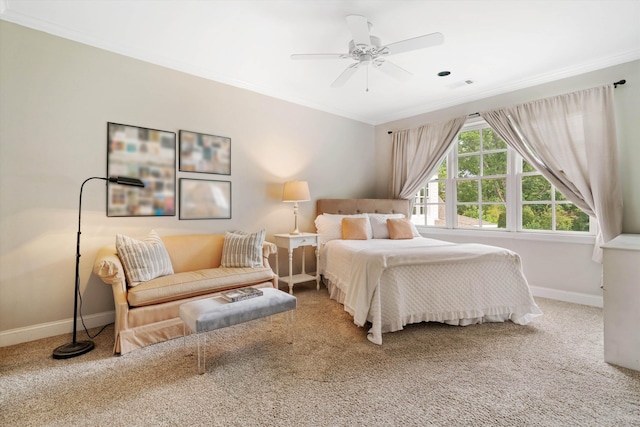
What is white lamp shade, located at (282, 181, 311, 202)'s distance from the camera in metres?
3.87

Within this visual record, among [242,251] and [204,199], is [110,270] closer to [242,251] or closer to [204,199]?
[242,251]

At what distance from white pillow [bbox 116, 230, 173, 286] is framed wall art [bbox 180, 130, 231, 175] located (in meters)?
1.03

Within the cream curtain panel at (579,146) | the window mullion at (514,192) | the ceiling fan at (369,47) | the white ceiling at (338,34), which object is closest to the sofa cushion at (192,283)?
the ceiling fan at (369,47)

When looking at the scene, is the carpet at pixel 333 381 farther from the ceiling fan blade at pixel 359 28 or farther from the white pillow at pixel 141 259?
the ceiling fan blade at pixel 359 28

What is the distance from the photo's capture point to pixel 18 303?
2.47m

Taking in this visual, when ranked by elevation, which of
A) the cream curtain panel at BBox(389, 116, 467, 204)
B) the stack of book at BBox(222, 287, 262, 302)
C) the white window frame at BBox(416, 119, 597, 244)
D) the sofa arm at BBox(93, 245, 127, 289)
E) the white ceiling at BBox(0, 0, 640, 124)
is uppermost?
the white ceiling at BBox(0, 0, 640, 124)

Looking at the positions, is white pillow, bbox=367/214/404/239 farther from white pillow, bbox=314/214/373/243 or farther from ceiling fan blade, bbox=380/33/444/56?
ceiling fan blade, bbox=380/33/444/56

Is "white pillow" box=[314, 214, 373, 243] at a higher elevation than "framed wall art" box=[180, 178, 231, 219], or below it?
below

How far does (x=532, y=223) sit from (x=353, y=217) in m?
2.31

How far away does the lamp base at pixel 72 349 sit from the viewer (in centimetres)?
218

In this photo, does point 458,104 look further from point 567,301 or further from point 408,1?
point 567,301

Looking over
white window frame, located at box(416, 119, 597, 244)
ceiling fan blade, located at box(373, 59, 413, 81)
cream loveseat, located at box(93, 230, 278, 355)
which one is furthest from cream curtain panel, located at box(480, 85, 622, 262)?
cream loveseat, located at box(93, 230, 278, 355)

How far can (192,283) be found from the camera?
103 inches

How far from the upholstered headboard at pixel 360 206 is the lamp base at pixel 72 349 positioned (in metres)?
3.09
